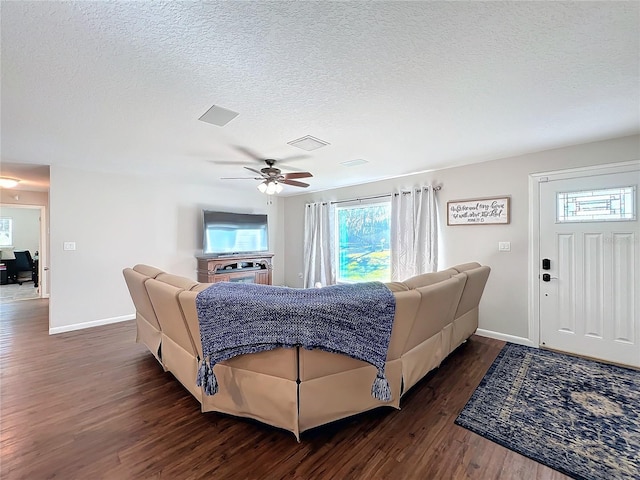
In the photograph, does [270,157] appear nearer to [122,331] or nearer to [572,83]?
[572,83]

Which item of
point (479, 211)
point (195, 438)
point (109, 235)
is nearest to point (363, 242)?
point (479, 211)

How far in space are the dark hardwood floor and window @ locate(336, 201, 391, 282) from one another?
2489 mm

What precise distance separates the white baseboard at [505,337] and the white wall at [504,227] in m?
0.02

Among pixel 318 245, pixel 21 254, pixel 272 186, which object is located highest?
pixel 272 186

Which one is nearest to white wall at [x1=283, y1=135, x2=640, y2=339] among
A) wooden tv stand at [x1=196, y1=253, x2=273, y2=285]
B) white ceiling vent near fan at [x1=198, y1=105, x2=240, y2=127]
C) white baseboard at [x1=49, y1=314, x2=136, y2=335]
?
white ceiling vent near fan at [x1=198, y1=105, x2=240, y2=127]

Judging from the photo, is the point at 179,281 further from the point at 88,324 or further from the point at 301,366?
the point at 88,324

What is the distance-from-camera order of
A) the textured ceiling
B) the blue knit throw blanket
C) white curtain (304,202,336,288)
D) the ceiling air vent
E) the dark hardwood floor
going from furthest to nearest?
1. white curtain (304,202,336,288)
2. the ceiling air vent
3. the blue knit throw blanket
4. the dark hardwood floor
5. the textured ceiling

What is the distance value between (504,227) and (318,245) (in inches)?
133

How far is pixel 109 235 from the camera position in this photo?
4316 millimetres

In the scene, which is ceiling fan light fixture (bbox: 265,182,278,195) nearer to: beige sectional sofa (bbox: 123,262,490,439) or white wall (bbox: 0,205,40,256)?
beige sectional sofa (bbox: 123,262,490,439)

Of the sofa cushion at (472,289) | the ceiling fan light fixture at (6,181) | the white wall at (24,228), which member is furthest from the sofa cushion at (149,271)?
the white wall at (24,228)

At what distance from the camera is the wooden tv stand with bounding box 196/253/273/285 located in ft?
16.7

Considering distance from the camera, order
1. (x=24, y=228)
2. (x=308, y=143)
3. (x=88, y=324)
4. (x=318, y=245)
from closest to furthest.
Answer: (x=308, y=143)
(x=88, y=324)
(x=318, y=245)
(x=24, y=228)

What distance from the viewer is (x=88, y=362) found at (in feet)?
9.55
